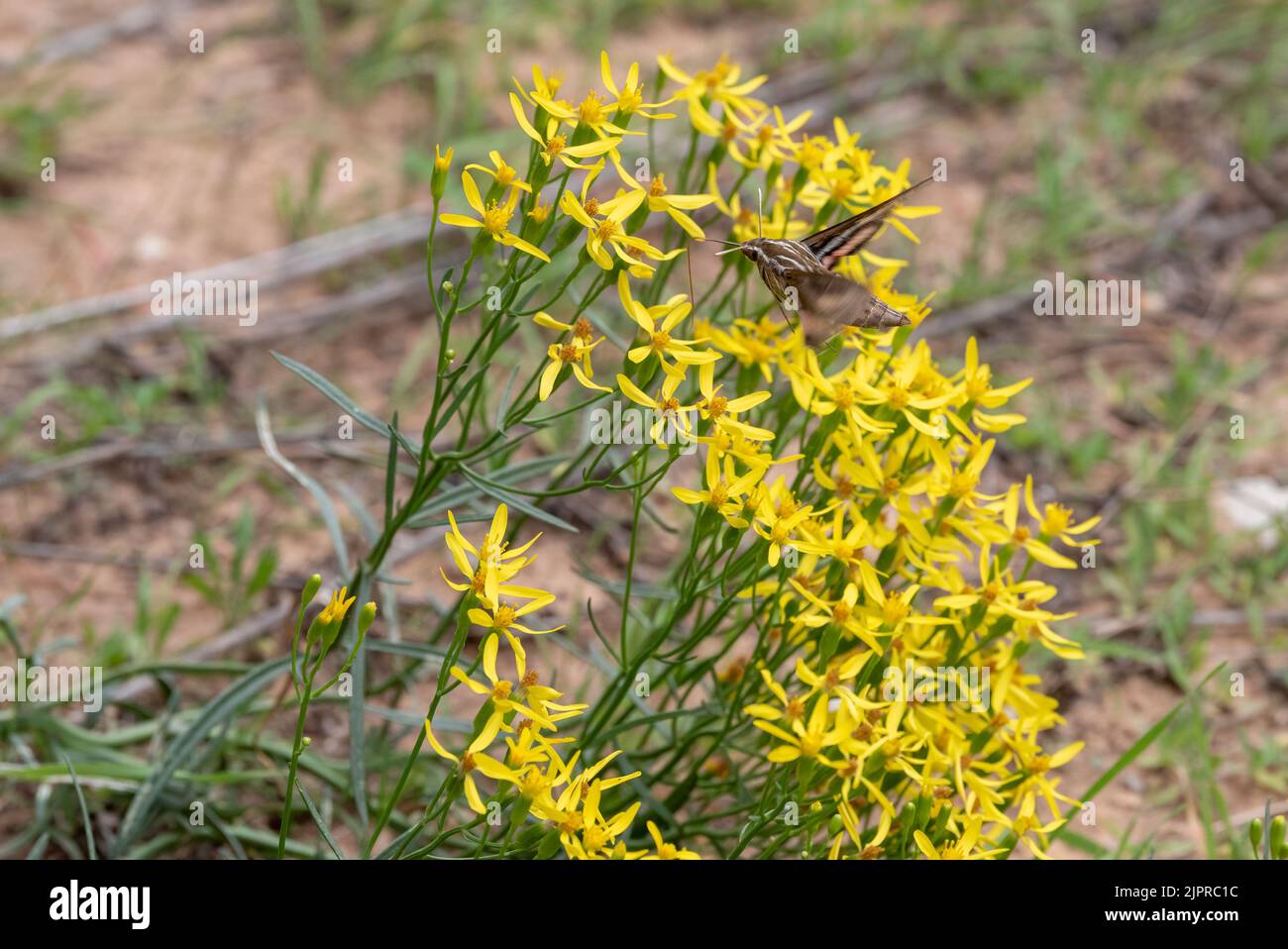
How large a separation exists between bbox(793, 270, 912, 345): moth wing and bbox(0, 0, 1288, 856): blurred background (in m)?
0.97

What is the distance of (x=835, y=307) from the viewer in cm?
230

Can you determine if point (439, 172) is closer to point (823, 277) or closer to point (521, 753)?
point (823, 277)

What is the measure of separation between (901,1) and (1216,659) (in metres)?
3.61

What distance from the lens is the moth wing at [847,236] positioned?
7.97ft

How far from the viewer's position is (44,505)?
393cm

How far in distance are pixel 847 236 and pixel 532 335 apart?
244cm

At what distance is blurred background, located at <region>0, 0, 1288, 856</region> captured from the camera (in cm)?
368

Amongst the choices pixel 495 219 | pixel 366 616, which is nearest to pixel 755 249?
pixel 495 219

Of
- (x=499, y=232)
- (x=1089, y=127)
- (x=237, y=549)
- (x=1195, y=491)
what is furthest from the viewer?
(x=1089, y=127)

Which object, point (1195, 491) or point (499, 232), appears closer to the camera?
point (499, 232)

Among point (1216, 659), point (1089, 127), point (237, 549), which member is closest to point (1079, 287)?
point (1089, 127)

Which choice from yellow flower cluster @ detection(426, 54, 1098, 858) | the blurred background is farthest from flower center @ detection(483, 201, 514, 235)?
the blurred background

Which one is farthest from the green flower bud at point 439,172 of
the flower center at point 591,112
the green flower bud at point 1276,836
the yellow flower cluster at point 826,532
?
the green flower bud at point 1276,836
